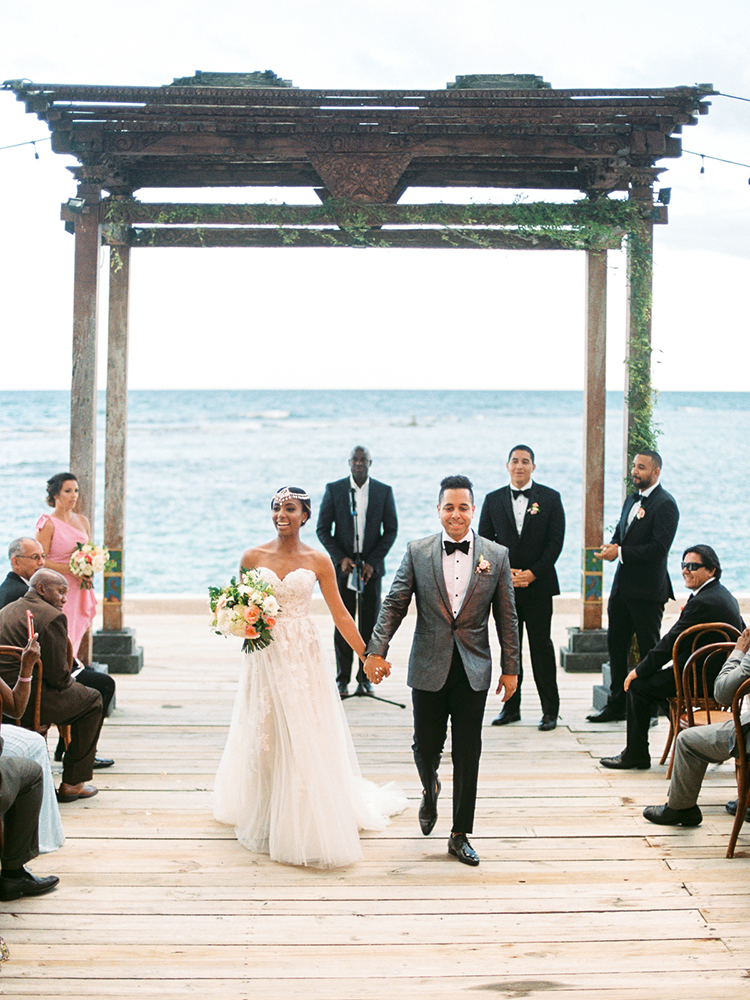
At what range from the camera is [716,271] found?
43.0 metres

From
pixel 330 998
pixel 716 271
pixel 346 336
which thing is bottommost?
pixel 330 998

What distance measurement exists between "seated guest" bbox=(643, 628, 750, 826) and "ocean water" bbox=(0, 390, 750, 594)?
15316 mm

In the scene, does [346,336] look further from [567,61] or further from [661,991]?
[661,991]

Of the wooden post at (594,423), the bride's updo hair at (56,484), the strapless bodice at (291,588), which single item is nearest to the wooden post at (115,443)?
the bride's updo hair at (56,484)

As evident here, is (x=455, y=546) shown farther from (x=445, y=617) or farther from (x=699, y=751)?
(x=699, y=751)

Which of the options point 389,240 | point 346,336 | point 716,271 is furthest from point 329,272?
point 389,240

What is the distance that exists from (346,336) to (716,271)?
653 inches

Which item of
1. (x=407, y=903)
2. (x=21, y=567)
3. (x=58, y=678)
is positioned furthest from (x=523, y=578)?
(x=21, y=567)

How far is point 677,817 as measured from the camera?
15.6 ft

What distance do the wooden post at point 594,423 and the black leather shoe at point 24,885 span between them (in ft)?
16.0

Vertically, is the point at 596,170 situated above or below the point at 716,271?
below

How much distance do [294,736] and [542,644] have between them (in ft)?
7.97

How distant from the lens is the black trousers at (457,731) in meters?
4.32

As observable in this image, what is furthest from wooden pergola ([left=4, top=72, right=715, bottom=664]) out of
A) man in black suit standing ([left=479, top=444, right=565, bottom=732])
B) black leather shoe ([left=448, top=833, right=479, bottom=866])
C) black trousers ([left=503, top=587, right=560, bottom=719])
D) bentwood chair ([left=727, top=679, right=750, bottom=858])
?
black leather shoe ([left=448, top=833, right=479, bottom=866])
